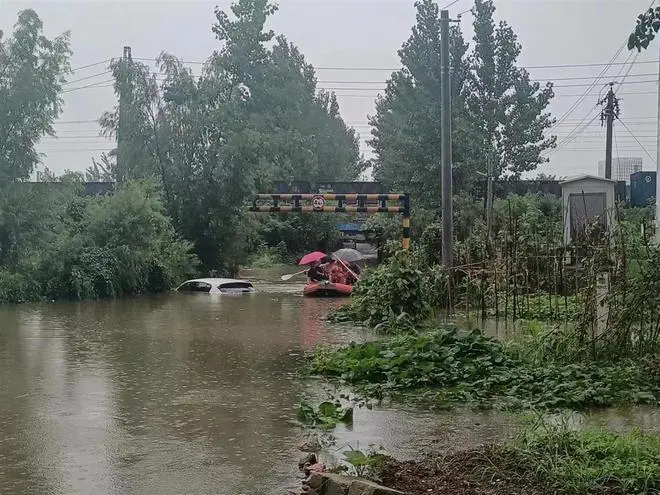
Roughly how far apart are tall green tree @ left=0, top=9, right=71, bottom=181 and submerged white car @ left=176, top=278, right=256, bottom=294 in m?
6.11

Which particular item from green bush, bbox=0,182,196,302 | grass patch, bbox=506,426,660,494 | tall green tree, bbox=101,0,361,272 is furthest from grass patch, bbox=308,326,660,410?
tall green tree, bbox=101,0,361,272

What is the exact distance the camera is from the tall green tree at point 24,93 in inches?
833

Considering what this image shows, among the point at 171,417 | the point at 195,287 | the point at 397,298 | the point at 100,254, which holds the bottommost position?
the point at 171,417

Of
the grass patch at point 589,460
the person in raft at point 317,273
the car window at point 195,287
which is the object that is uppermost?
the person in raft at point 317,273

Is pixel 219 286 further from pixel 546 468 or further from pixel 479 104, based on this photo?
pixel 546 468

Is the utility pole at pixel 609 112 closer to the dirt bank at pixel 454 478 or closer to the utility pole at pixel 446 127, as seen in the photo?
the utility pole at pixel 446 127

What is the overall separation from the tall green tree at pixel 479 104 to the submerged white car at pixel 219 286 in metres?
11.3

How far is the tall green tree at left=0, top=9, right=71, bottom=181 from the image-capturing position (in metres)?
21.2

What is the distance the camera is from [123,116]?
2759 cm

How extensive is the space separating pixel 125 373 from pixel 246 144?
1880 centimetres

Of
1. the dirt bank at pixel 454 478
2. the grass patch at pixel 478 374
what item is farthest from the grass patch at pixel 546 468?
the grass patch at pixel 478 374

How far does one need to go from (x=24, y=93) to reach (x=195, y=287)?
7646 mm

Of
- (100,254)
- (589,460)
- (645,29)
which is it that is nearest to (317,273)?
(100,254)

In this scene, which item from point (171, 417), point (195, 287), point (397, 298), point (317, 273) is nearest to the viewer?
point (171, 417)
